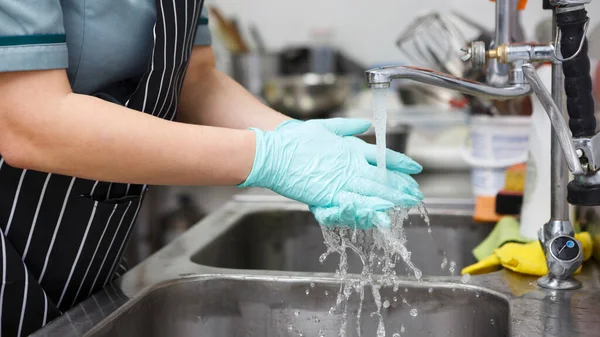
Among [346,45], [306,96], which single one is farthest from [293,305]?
[346,45]

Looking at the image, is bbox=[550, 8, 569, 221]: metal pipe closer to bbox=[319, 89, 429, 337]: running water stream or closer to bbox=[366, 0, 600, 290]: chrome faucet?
bbox=[366, 0, 600, 290]: chrome faucet

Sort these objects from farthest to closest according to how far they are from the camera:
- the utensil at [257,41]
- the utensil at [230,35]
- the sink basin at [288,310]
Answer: the utensil at [257,41] → the utensil at [230,35] → the sink basin at [288,310]

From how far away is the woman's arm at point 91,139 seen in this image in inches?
29.2

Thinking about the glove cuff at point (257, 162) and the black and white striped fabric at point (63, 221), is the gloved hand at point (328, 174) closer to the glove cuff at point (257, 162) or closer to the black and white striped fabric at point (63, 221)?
the glove cuff at point (257, 162)

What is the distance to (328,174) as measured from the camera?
874mm

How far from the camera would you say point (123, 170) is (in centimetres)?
78

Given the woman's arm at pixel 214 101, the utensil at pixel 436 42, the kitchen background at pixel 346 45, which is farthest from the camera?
the kitchen background at pixel 346 45

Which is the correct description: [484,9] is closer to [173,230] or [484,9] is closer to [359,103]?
[359,103]

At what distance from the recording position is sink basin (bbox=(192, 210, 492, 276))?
1.34 meters

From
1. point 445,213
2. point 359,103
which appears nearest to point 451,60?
point 445,213

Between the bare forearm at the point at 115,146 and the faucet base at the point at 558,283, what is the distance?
0.48 meters

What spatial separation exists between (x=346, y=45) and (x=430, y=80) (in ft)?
8.63

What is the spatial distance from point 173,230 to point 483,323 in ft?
6.59

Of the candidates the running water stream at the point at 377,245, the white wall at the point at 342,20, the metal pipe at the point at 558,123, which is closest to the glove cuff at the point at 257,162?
the running water stream at the point at 377,245
